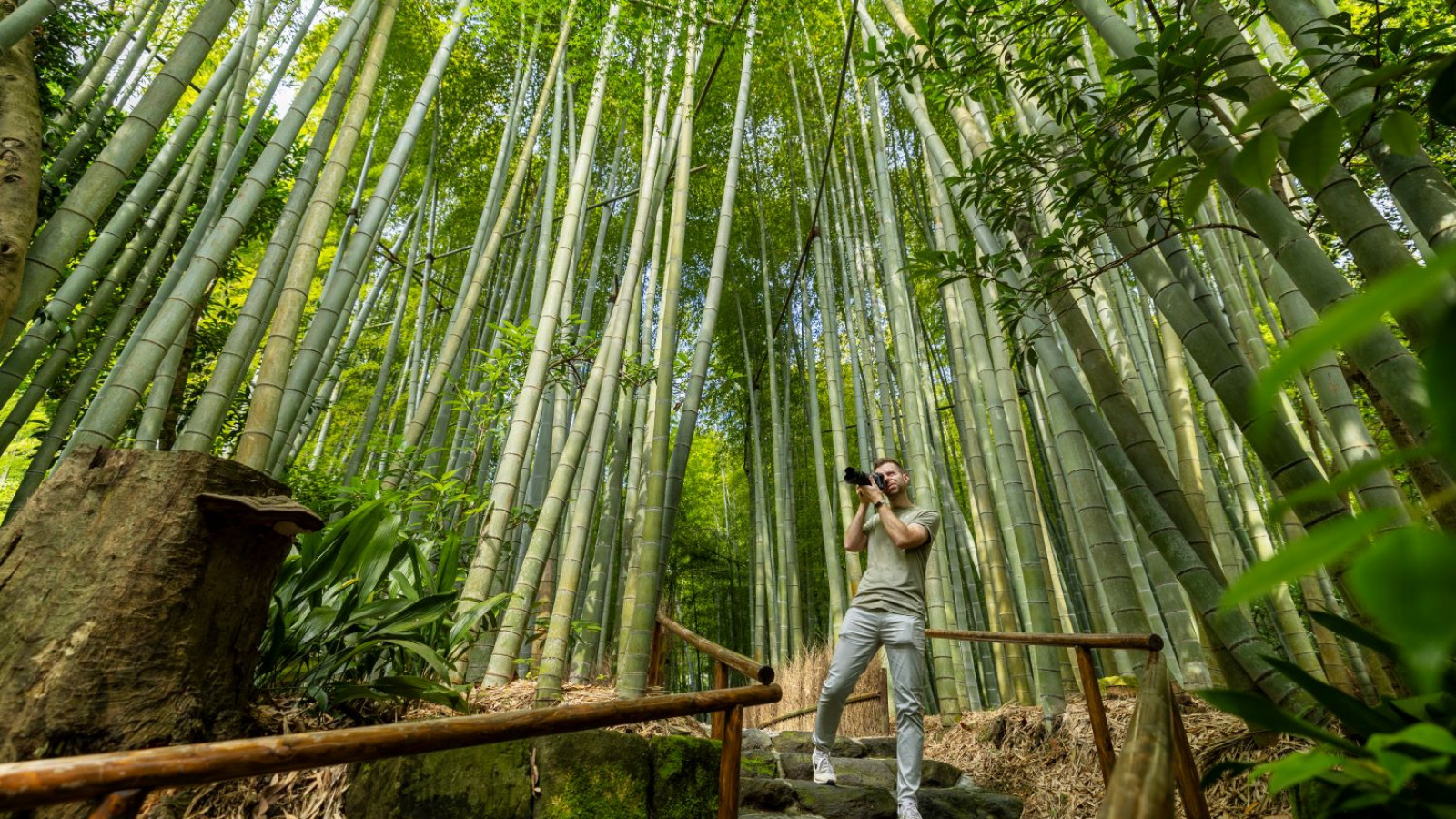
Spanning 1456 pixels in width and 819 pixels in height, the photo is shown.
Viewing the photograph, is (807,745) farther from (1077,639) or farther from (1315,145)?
(1315,145)

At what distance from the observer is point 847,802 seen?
2275 mm

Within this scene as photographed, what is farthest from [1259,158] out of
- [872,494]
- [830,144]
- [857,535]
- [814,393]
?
[814,393]

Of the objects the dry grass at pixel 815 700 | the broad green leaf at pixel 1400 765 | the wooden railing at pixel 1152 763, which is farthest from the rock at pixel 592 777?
the dry grass at pixel 815 700

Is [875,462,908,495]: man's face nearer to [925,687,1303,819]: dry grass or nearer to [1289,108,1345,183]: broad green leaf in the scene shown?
[925,687,1303,819]: dry grass

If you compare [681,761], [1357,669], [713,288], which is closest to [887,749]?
[681,761]

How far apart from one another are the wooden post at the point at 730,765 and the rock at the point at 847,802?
38.0 inches

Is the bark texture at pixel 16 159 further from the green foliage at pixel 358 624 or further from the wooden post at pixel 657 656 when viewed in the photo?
the wooden post at pixel 657 656

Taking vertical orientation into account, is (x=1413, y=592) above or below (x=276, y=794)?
above

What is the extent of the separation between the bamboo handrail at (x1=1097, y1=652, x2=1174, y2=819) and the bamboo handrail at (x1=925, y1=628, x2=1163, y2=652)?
2.38 feet

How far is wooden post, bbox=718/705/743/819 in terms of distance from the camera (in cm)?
147

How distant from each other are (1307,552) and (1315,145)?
38 centimetres

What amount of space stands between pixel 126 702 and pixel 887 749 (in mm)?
3179

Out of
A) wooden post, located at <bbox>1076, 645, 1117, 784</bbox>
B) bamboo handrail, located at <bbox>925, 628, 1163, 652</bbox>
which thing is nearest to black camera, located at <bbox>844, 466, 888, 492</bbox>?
bamboo handrail, located at <bbox>925, 628, 1163, 652</bbox>

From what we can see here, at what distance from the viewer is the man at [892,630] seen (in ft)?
6.91
